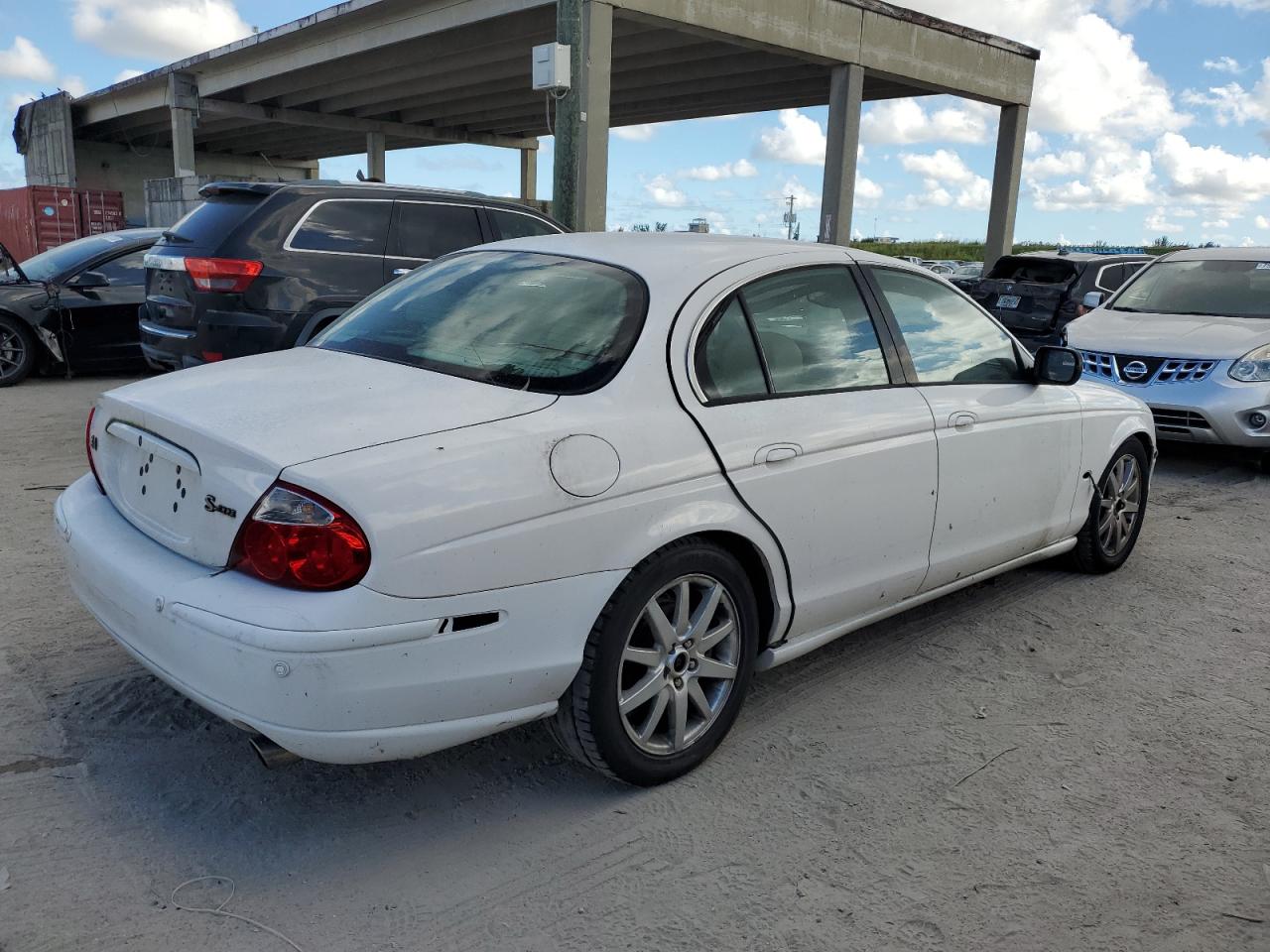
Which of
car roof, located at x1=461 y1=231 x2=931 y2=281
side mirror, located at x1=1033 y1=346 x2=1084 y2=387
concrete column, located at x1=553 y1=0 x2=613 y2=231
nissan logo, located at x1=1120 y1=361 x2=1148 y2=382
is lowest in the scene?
nissan logo, located at x1=1120 y1=361 x2=1148 y2=382

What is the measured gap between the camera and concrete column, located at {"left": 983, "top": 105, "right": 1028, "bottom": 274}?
21172mm

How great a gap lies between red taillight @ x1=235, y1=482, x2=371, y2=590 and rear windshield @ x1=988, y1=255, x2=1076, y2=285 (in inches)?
455

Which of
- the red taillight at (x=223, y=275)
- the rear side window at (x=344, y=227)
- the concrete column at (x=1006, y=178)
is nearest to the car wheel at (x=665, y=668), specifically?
the red taillight at (x=223, y=275)

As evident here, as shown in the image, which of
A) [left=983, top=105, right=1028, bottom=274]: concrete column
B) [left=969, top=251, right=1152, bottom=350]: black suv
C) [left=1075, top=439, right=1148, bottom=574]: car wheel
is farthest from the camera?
[left=983, top=105, right=1028, bottom=274]: concrete column

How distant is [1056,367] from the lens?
4266 millimetres

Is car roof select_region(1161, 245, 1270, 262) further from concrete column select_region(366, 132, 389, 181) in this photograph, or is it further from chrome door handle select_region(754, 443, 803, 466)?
concrete column select_region(366, 132, 389, 181)

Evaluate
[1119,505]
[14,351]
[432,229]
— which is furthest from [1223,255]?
[14,351]

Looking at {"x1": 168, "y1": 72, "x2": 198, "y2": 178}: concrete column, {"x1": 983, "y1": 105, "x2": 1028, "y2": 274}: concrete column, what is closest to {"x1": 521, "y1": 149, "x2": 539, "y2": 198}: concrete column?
{"x1": 168, "y1": 72, "x2": 198, "y2": 178}: concrete column

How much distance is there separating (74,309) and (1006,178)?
59.1 ft

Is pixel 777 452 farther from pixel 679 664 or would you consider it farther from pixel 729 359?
pixel 679 664

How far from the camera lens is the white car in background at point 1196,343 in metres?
7.41

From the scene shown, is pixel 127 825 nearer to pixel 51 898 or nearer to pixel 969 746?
pixel 51 898

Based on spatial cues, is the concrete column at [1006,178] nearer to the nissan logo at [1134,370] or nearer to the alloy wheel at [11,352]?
the nissan logo at [1134,370]

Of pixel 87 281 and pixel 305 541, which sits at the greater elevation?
pixel 87 281
